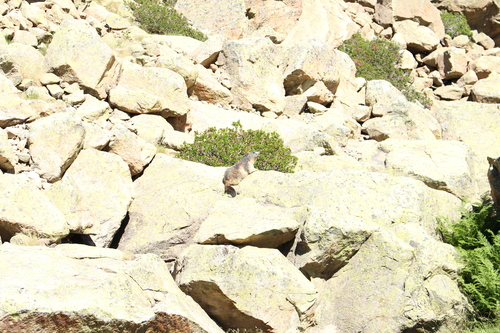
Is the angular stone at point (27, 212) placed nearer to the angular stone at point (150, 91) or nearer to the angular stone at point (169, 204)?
the angular stone at point (169, 204)

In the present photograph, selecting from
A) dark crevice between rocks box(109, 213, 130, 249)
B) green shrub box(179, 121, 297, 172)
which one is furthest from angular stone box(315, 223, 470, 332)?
dark crevice between rocks box(109, 213, 130, 249)

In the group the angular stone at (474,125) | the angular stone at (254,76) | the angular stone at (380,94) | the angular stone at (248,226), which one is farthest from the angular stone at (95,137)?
the angular stone at (474,125)

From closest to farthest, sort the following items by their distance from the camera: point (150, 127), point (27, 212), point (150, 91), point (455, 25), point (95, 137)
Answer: point (27, 212) → point (95, 137) → point (150, 127) → point (150, 91) → point (455, 25)

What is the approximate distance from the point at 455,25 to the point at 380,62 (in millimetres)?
9616

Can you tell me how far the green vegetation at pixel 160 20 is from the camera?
66.8 ft

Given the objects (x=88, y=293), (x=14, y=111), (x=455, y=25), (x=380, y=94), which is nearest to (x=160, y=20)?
(x=380, y=94)

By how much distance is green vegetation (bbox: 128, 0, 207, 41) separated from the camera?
20.4 metres

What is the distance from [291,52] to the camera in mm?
19312

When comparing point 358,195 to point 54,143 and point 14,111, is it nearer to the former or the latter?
point 54,143

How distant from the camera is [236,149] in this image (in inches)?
519

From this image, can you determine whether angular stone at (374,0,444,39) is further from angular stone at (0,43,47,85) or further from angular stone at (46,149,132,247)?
angular stone at (46,149,132,247)

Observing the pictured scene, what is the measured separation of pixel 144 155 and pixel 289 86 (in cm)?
870

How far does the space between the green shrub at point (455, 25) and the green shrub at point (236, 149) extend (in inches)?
839

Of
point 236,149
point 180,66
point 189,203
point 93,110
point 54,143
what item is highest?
point 54,143
